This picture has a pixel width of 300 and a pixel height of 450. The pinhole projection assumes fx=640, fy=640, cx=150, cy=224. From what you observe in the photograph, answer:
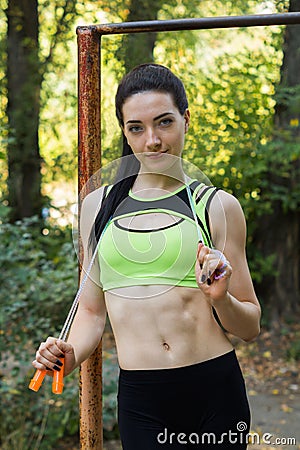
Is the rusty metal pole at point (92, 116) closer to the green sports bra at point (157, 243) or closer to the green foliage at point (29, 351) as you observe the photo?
the green sports bra at point (157, 243)

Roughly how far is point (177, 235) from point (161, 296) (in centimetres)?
14

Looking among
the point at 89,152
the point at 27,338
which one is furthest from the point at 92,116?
the point at 27,338

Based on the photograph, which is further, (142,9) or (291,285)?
(291,285)

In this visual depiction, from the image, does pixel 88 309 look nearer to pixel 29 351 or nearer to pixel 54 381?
pixel 54 381

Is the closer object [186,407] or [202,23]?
[186,407]

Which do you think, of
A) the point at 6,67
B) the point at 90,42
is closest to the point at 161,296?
the point at 90,42

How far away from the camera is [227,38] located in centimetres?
475

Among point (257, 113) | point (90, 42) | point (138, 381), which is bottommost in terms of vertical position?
point (257, 113)

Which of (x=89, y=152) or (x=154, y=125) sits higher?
(x=154, y=125)

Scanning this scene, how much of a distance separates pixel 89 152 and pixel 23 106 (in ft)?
14.2

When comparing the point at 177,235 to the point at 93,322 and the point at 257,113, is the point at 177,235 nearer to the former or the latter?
the point at 93,322

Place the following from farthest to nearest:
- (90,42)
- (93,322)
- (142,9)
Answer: (142,9), (90,42), (93,322)

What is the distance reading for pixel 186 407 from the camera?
54.4 inches

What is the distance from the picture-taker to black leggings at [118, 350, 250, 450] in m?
1.38
